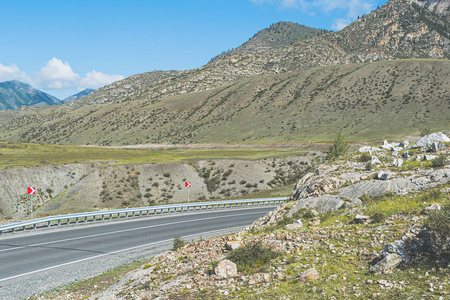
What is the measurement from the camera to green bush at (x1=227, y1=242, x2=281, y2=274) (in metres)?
8.31

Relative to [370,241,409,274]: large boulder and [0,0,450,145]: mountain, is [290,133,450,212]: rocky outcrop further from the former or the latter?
[0,0,450,145]: mountain

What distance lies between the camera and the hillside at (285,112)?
3907 inches

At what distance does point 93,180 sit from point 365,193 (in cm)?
3926

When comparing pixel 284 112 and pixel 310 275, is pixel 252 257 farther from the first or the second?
pixel 284 112

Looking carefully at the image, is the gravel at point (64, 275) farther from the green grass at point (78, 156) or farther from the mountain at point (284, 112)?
the mountain at point (284, 112)

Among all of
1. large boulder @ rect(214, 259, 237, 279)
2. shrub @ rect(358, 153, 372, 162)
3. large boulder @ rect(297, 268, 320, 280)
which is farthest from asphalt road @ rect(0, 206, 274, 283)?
large boulder @ rect(297, 268, 320, 280)

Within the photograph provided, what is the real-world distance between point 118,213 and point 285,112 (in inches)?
3974

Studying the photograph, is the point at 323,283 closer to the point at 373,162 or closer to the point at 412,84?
the point at 373,162

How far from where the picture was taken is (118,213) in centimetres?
2702

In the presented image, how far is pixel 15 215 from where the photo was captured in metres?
36.3

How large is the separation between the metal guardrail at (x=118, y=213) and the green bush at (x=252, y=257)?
55.2ft

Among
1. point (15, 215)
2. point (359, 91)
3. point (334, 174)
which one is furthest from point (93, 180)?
point (359, 91)

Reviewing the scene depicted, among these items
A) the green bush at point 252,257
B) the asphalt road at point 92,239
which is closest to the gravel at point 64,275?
the asphalt road at point 92,239

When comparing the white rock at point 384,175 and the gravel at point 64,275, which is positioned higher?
the white rock at point 384,175
